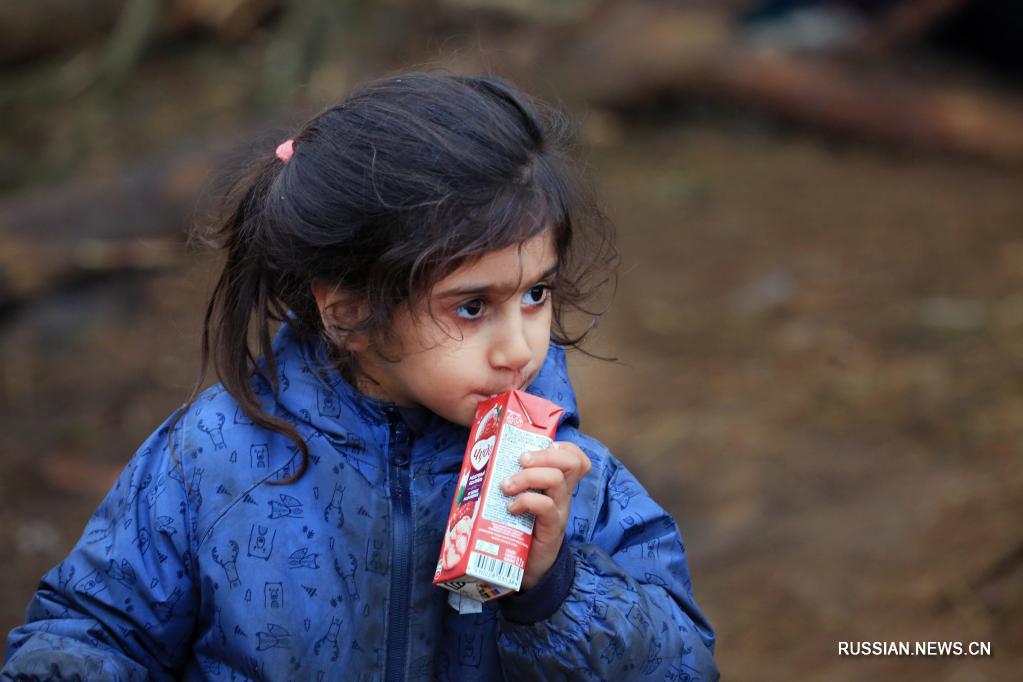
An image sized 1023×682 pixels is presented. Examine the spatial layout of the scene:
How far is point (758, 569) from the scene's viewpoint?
3.98 m

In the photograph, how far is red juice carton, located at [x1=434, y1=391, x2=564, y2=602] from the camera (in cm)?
170

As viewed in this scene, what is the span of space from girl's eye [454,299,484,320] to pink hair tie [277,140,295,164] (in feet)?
1.33

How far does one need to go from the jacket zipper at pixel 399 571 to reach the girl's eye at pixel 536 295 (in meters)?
0.35

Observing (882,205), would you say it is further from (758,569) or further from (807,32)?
(758,569)

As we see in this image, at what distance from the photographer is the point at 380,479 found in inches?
77.5

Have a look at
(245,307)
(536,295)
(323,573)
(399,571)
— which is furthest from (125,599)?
(536,295)

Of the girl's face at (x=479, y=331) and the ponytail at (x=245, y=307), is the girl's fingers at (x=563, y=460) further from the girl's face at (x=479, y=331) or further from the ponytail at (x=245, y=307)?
the ponytail at (x=245, y=307)

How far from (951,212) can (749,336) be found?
1553mm

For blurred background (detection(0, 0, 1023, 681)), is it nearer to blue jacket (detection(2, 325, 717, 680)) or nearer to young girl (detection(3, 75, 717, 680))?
young girl (detection(3, 75, 717, 680))

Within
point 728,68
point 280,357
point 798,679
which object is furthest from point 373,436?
point 728,68

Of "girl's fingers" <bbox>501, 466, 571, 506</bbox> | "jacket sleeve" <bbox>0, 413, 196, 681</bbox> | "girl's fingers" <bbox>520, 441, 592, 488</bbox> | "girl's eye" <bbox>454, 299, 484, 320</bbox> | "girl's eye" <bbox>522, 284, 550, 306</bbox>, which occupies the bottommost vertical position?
"jacket sleeve" <bbox>0, 413, 196, 681</bbox>

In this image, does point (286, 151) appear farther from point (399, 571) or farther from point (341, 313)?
point (399, 571)

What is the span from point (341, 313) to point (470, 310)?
239 mm

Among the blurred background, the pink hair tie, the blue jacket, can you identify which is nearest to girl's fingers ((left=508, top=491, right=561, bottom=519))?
the blue jacket
